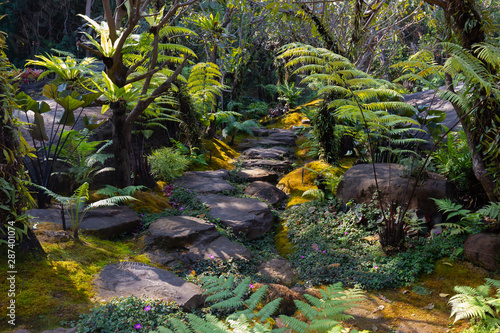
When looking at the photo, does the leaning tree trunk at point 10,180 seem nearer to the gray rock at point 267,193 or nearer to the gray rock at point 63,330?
the gray rock at point 63,330

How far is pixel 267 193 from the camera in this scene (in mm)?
7227

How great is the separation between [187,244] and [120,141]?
222 centimetres

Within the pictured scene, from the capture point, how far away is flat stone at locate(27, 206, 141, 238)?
4.37m

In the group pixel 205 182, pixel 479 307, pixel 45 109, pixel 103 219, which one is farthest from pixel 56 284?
pixel 205 182

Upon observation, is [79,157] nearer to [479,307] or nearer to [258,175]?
[258,175]

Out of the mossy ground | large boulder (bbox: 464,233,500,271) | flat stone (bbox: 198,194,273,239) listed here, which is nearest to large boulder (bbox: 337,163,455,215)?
large boulder (bbox: 464,233,500,271)

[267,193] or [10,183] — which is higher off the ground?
[10,183]

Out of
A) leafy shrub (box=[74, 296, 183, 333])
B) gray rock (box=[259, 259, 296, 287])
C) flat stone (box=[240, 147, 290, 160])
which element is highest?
flat stone (box=[240, 147, 290, 160])

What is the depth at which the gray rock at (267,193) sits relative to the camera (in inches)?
279

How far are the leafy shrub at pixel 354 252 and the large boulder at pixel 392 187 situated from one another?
316 millimetres

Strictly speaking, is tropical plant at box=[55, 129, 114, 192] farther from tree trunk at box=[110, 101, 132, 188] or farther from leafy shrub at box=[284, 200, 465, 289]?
leafy shrub at box=[284, 200, 465, 289]

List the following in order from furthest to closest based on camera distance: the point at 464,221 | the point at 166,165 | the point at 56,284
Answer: the point at 166,165
the point at 464,221
the point at 56,284

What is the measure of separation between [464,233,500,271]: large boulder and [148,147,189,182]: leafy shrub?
17.9 feet

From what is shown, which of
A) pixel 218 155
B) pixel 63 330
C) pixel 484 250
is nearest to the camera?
pixel 63 330
